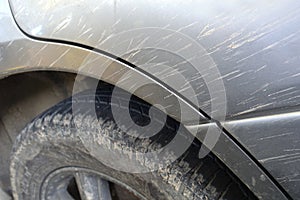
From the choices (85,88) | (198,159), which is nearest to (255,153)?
(198,159)

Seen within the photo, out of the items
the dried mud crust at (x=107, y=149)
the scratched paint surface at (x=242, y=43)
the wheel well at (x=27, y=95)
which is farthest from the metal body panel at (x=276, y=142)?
the wheel well at (x=27, y=95)

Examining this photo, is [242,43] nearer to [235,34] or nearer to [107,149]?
[235,34]

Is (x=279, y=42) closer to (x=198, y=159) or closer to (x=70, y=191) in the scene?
(x=198, y=159)

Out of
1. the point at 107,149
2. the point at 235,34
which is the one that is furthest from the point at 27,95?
the point at 235,34

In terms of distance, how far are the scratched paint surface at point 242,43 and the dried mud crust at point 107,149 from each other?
0.66ft

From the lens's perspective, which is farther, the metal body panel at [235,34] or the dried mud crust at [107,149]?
the dried mud crust at [107,149]

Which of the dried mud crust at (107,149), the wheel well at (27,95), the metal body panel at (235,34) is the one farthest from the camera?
the wheel well at (27,95)

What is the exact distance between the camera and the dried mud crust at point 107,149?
4.93ft

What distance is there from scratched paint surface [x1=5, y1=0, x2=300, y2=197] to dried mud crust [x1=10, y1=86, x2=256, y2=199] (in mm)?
203

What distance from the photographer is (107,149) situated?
1595 millimetres

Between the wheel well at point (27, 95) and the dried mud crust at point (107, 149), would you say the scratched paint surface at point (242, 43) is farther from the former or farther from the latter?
the wheel well at point (27, 95)

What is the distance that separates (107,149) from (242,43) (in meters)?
0.56

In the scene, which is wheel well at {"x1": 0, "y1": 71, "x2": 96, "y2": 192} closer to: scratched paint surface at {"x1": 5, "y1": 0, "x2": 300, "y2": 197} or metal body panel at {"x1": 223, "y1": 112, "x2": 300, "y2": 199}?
scratched paint surface at {"x1": 5, "y1": 0, "x2": 300, "y2": 197}

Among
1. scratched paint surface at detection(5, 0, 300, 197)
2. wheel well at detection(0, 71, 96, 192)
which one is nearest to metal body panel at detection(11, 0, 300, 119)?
scratched paint surface at detection(5, 0, 300, 197)
